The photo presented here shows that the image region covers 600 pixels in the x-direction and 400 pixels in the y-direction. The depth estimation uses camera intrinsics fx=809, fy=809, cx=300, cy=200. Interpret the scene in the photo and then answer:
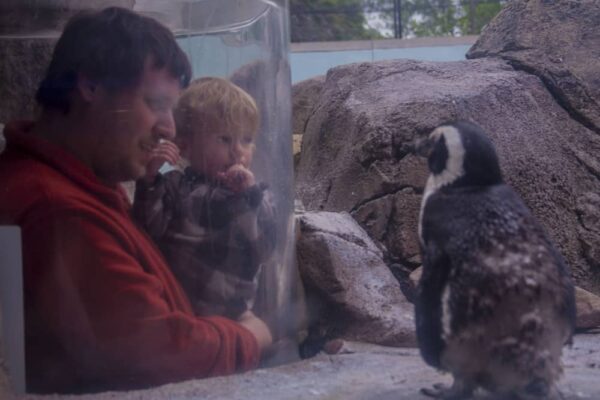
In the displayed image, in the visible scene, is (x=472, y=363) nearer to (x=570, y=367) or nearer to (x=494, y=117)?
(x=570, y=367)

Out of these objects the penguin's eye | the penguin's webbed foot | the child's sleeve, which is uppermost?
the penguin's eye

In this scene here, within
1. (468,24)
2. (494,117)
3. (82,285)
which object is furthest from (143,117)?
(468,24)

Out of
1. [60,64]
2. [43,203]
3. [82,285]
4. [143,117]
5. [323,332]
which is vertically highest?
[60,64]

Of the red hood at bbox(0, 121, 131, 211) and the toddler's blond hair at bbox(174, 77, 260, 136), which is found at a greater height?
the toddler's blond hair at bbox(174, 77, 260, 136)

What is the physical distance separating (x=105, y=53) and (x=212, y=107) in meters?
0.41

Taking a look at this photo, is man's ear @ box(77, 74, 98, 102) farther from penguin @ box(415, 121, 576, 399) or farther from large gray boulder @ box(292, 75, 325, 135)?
large gray boulder @ box(292, 75, 325, 135)

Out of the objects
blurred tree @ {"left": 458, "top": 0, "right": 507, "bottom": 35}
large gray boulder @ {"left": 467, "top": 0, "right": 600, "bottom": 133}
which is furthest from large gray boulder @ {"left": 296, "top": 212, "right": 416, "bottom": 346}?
blurred tree @ {"left": 458, "top": 0, "right": 507, "bottom": 35}

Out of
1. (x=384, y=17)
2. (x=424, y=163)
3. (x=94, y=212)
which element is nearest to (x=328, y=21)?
(x=384, y=17)

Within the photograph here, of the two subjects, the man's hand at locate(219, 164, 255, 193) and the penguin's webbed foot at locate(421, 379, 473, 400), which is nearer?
the penguin's webbed foot at locate(421, 379, 473, 400)

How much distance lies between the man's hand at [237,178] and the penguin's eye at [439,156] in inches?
27.0

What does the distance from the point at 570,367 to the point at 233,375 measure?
48.6 inches

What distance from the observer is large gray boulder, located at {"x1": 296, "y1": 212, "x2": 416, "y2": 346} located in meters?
3.51

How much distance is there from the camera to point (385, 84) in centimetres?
473

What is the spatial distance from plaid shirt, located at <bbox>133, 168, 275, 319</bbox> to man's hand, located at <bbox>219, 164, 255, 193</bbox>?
0.07 ft
